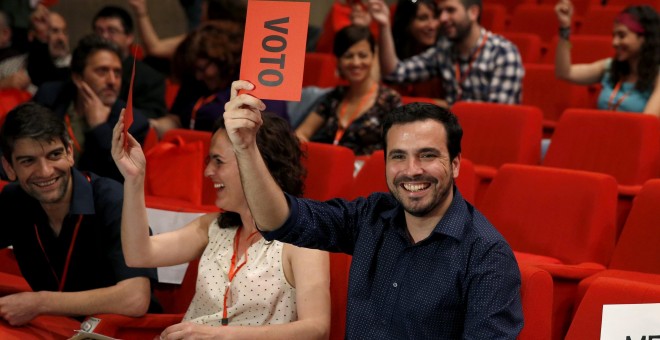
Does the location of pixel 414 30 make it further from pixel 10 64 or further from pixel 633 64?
pixel 10 64

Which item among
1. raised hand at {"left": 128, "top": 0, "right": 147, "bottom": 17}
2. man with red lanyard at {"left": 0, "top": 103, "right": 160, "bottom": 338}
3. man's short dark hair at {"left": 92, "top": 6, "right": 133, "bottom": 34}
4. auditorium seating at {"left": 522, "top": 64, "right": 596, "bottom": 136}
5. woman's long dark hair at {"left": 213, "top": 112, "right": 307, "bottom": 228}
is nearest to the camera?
woman's long dark hair at {"left": 213, "top": 112, "right": 307, "bottom": 228}

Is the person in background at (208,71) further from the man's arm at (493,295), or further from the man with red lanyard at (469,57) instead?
the man's arm at (493,295)

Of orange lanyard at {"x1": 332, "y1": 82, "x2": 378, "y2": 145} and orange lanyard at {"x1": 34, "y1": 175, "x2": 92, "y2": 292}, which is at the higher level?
orange lanyard at {"x1": 332, "y1": 82, "x2": 378, "y2": 145}

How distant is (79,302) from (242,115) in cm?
89

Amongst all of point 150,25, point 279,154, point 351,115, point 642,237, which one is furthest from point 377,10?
point 279,154

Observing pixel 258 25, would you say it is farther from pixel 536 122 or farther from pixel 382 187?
pixel 536 122

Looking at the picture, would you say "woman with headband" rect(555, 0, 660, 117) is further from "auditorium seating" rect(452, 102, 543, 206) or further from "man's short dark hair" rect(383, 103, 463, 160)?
"man's short dark hair" rect(383, 103, 463, 160)

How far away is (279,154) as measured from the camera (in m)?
2.23

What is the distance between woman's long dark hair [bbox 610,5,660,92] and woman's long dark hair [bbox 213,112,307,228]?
196 centimetres

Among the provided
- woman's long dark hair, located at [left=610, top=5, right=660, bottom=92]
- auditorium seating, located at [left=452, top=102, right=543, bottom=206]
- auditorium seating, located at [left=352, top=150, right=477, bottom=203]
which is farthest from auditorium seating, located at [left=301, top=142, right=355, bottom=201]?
woman's long dark hair, located at [left=610, top=5, right=660, bottom=92]

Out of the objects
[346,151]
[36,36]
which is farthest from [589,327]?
[36,36]

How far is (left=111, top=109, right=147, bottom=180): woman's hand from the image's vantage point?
195 cm

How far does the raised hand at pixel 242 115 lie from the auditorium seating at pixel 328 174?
4.12 feet

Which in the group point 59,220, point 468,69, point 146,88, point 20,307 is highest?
point 468,69
